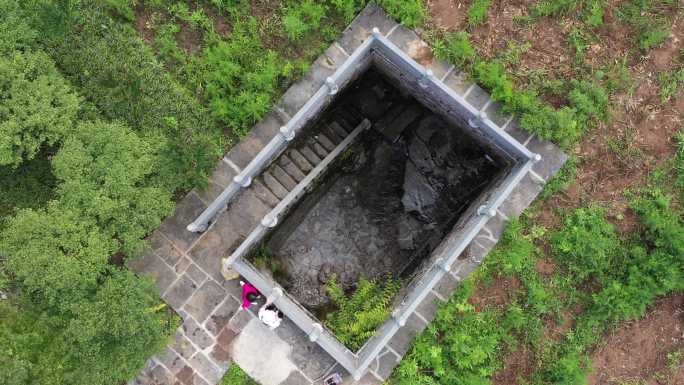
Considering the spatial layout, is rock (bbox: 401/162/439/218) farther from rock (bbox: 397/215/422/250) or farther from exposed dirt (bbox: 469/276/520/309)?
exposed dirt (bbox: 469/276/520/309)

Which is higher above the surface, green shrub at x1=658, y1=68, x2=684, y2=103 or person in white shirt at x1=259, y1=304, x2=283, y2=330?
green shrub at x1=658, y1=68, x2=684, y2=103

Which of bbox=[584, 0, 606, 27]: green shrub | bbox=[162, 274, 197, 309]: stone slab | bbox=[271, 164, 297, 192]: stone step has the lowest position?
bbox=[162, 274, 197, 309]: stone slab

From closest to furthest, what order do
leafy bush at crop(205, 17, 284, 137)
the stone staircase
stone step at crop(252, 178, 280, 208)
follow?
leafy bush at crop(205, 17, 284, 137)
stone step at crop(252, 178, 280, 208)
the stone staircase

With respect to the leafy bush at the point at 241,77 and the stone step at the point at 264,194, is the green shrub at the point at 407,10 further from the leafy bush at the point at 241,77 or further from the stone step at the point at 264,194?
the stone step at the point at 264,194

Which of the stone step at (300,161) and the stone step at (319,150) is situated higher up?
the stone step at (319,150)

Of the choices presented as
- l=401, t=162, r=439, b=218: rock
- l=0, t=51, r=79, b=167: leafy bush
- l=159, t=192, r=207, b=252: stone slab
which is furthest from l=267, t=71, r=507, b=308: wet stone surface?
l=0, t=51, r=79, b=167: leafy bush

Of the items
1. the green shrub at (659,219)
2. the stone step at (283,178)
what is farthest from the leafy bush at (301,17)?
the green shrub at (659,219)

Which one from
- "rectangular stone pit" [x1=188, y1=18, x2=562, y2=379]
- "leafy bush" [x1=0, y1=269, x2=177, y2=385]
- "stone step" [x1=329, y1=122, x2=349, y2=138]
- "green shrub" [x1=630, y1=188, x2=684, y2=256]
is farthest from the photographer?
"stone step" [x1=329, y1=122, x2=349, y2=138]
